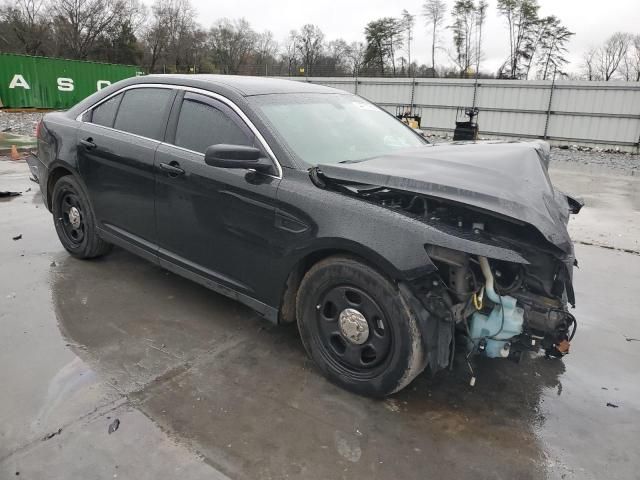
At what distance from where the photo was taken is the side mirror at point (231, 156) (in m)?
2.89

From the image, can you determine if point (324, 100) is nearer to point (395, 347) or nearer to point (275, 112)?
point (275, 112)

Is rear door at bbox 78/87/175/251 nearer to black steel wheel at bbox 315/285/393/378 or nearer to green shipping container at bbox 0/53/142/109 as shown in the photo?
black steel wheel at bbox 315/285/393/378

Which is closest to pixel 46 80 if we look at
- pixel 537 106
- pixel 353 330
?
pixel 537 106

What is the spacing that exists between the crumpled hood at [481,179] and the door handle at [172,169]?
115cm

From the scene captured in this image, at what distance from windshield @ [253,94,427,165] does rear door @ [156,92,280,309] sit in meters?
0.23

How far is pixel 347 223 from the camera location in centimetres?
269

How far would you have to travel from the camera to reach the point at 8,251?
4926mm

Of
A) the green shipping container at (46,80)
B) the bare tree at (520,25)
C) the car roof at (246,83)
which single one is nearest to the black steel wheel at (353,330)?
the car roof at (246,83)

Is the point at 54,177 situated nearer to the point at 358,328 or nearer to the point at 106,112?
the point at 106,112

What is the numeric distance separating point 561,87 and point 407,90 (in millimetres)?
6296

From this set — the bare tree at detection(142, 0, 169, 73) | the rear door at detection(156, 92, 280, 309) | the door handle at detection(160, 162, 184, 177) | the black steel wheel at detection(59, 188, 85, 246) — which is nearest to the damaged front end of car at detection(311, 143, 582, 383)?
the rear door at detection(156, 92, 280, 309)

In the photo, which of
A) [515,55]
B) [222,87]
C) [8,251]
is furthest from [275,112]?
[515,55]

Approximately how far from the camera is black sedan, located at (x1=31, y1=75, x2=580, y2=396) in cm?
258

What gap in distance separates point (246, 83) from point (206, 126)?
45cm
